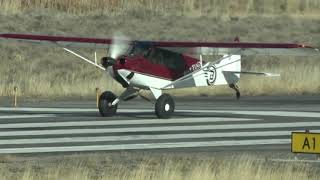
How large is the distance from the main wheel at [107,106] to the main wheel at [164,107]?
1.33m

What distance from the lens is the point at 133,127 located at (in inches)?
912

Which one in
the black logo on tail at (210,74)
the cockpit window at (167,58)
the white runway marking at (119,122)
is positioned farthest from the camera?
the black logo on tail at (210,74)

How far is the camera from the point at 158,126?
23.5 m

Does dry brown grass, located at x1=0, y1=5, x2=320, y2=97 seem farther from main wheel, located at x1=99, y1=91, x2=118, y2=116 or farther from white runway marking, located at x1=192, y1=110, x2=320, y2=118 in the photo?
main wheel, located at x1=99, y1=91, x2=118, y2=116

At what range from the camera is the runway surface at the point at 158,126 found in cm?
1939

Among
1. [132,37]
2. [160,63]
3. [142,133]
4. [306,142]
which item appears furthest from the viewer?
[132,37]

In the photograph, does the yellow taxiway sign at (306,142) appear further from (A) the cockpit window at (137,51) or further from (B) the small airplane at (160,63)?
(A) the cockpit window at (137,51)

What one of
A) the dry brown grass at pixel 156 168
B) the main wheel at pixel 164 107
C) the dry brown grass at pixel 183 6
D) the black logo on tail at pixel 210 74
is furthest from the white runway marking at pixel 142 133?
the dry brown grass at pixel 183 6

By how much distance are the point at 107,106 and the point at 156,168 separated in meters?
11.2

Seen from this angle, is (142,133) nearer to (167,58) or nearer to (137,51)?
(137,51)

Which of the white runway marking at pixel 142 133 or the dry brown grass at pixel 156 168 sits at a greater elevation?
the white runway marking at pixel 142 133

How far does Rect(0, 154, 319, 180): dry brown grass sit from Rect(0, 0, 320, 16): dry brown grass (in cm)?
3486

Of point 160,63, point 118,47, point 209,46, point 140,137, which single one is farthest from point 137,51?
point 140,137

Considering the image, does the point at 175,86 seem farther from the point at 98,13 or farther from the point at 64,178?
the point at 98,13
